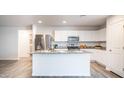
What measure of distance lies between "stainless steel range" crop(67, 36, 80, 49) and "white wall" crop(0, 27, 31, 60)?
304 centimetres

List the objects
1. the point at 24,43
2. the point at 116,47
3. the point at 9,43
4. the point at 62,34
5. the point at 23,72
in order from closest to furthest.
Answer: the point at 116,47
the point at 23,72
the point at 62,34
the point at 9,43
the point at 24,43

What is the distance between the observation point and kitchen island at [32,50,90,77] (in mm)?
4887

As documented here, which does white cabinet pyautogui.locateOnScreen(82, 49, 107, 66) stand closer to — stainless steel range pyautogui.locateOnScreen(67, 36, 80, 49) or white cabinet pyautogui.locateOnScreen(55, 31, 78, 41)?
stainless steel range pyautogui.locateOnScreen(67, 36, 80, 49)

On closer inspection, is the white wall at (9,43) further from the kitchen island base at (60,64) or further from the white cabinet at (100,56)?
the kitchen island base at (60,64)

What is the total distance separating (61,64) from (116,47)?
82.9 inches

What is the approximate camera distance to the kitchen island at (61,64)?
4.89m

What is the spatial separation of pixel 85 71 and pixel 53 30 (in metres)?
4.37

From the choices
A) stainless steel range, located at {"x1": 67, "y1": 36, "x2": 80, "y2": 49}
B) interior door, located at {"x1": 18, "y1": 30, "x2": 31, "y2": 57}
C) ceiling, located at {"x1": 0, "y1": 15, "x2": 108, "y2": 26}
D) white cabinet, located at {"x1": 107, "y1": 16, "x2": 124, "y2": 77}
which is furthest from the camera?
interior door, located at {"x1": 18, "y1": 30, "x2": 31, "y2": 57}

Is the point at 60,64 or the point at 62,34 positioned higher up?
the point at 62,34

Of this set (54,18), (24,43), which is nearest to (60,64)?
(54,18)

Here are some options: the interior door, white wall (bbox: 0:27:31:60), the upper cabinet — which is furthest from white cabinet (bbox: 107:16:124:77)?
the interior door

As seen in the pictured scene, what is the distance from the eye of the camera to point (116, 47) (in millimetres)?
5117

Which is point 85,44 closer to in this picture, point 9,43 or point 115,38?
point 115,38
